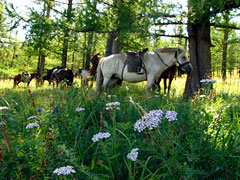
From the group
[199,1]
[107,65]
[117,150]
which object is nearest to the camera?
[117,150]

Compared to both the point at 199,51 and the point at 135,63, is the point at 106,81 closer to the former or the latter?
the point at 135,63

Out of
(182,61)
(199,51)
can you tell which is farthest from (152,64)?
(199,51)

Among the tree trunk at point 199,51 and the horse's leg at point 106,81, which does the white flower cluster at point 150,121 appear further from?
the tree trunk at point 199,51

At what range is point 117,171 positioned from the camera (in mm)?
1771

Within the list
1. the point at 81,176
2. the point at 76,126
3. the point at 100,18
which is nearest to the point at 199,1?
the point at 100,18

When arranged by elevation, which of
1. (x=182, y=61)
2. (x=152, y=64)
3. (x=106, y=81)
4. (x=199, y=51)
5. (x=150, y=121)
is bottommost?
(x=150, y=121)

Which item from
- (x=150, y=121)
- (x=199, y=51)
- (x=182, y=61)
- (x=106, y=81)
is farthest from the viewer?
(x=199, y=51)

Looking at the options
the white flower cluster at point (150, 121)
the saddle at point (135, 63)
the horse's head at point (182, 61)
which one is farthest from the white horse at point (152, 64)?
the white flower cluster at point (150, 121)

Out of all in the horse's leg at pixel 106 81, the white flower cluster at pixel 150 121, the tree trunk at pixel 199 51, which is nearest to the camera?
the white flower cluster at pixel 150 121

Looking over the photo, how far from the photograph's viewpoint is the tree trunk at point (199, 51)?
845 centimetres

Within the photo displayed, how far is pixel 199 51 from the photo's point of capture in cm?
861

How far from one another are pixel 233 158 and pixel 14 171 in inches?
70.8

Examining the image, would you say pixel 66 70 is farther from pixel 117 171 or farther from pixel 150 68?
pixel 117 171

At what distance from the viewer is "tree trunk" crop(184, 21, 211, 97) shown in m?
8.45
